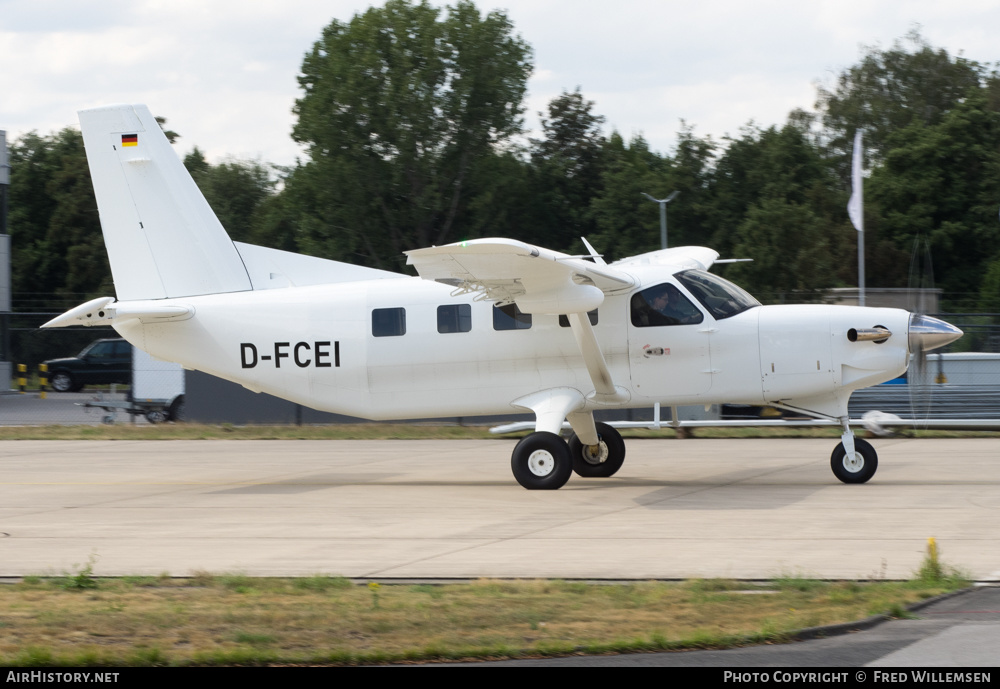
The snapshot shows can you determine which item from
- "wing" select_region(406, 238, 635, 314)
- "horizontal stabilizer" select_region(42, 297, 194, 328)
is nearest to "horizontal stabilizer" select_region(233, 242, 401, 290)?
"horizontal stabilizer" select_region(42, 297, 194, 328)

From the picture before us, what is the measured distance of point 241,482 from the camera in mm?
15148

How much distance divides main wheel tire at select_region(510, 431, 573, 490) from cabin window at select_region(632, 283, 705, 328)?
1.81m

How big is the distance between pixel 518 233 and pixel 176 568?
1913 inches

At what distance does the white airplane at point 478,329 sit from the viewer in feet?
42.6

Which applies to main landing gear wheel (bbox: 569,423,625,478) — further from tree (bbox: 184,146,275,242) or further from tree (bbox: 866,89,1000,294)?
tree (bbox: 184,146,275,242)

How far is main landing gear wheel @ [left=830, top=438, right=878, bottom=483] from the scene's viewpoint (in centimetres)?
1302

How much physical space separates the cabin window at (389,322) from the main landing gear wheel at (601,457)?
8.96 ft

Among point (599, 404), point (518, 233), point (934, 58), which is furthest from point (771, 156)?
point (599, 404)

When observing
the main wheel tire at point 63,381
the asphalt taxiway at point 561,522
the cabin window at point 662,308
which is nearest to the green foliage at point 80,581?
the asphalt taxiway at point 561,522

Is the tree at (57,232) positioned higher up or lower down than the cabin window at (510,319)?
higher up

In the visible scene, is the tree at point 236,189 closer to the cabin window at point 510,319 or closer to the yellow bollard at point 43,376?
the yellow bollard at point 43,376

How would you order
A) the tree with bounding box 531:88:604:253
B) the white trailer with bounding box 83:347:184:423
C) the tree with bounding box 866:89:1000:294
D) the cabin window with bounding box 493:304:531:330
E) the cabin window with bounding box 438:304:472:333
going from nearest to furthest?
the cabin window with bounding box 493:304:531:330 → the cabin window with bounding box 438:304:472:333 → the white trailer with bounding box 83:347:184:423 → the tree with bounding box 866:89:1000:294 → the tree with bounding box 531:88:604:253

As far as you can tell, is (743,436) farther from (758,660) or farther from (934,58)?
(934,58)
